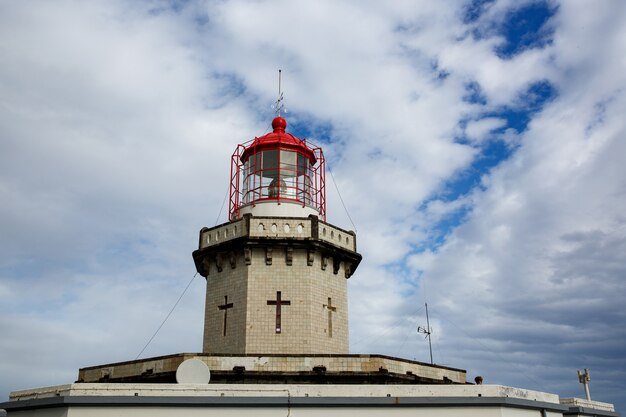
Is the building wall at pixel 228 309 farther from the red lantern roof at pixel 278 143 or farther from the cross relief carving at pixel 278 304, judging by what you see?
the red lantern roof at pixel 278 143

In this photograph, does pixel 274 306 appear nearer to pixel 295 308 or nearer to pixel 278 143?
pixel 295 308

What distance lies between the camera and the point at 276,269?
20.5 meters

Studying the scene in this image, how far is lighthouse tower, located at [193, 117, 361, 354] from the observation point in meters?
19.9

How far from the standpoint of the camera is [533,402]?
15.7m

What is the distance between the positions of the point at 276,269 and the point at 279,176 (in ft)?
12.7

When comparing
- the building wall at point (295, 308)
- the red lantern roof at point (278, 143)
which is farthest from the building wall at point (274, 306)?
the red lantern roof at point (278, 143)

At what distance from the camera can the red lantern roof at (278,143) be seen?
905 inches

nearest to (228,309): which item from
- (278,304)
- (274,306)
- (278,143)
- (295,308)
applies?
(274,306)

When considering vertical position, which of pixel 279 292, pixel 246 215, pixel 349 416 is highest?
pixel 246 215

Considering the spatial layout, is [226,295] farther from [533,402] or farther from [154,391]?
[533,402]

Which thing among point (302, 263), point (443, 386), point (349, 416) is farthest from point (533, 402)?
point (302, 263)

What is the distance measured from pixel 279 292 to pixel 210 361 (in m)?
3.84

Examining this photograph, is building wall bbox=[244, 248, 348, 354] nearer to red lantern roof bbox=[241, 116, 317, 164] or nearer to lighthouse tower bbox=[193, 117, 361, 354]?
lighthouse tower bbox=[193, 117, 361, 354]

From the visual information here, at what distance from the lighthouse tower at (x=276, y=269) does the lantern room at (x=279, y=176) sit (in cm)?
4
